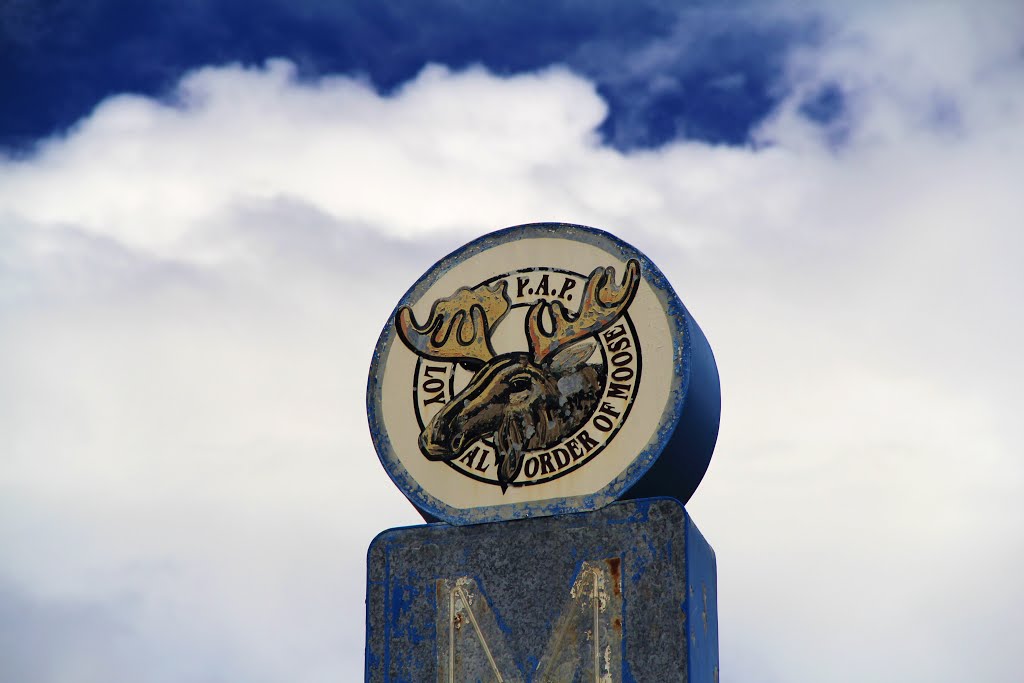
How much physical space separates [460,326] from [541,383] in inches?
38.6

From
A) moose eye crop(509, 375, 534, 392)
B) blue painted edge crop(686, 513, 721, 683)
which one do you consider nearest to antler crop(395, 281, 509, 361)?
moose eye crop(509, 375, 534, 392)

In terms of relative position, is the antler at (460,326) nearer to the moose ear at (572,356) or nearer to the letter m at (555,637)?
the moose ear at (572,356)

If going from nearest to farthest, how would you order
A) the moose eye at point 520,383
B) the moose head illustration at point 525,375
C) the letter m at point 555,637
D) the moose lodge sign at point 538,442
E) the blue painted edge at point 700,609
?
the blue painted edge at point 700,609 < the letter m at point 555,637 < the moose lodge sign at point 538,442 < the moose head illustration at point 525,375 < the moose eye at point 520,383

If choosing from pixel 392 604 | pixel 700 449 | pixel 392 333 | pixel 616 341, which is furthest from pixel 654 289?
pixel 392 604

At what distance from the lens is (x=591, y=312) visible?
13.9 m

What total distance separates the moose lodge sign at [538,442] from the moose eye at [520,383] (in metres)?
0.03

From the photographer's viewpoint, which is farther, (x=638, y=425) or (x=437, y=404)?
(x=437, y=404)

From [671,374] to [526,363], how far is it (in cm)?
135

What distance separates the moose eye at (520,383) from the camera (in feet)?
45.7

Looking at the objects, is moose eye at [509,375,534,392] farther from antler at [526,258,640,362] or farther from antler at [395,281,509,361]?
antler at [395,281,509,361]

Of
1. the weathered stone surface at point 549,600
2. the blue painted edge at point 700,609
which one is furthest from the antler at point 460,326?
the blue painted edge at point 700,609

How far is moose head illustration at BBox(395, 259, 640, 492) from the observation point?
13711 mm

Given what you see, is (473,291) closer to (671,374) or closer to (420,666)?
(671,374)

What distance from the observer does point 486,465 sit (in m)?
13.9
